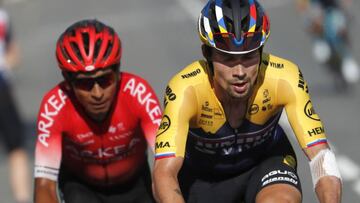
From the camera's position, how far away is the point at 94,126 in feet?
27.7

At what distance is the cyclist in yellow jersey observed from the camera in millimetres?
7102

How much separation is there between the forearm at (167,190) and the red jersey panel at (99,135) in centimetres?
100

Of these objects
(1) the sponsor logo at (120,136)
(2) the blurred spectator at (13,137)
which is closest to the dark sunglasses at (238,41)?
(1) the sponsor logo at (120,136)

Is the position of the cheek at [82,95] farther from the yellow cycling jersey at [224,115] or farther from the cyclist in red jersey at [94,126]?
the yellow cycling jersey at [224,115]

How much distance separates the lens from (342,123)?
1700 centimetres

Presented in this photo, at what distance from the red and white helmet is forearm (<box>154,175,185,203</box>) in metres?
1.29

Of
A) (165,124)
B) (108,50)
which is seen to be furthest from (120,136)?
(165,124)

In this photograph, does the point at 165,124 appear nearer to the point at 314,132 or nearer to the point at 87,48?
the point at 314,132

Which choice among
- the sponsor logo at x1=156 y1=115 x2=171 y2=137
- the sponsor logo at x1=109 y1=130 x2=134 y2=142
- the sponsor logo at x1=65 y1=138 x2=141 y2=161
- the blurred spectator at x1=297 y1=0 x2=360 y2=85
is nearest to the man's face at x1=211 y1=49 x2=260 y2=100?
the sponsor logo at x1=156 y1=115 x2=171 y2=137

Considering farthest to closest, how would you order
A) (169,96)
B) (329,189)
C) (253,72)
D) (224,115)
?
(224,115) → (169,96) → (253,72) → (329,189)

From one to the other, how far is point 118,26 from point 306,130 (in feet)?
66.8

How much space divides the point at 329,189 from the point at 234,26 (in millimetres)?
1164

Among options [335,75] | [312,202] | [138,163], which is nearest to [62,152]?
[138,163]

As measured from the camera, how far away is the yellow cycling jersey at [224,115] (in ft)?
23.8
